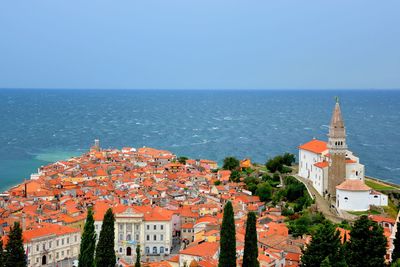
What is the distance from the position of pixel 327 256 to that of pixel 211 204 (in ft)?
81.3

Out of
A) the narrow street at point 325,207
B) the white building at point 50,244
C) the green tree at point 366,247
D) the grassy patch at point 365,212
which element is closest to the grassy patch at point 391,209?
the grassy patch at point 365,212

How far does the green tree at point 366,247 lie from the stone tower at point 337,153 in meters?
21.3

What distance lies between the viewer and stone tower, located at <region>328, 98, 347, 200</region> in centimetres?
4697

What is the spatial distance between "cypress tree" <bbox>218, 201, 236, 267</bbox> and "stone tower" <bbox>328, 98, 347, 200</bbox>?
831 inches

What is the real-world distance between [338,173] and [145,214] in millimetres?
17802

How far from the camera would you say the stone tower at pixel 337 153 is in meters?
47.0

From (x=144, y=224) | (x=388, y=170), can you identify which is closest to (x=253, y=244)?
(x=144, y=224)

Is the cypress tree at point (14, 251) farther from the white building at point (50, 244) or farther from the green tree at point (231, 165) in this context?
the green tree at point (231, 165)

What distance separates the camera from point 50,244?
38.4m

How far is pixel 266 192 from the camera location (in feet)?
170

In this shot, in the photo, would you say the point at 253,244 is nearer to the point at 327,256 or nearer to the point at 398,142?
the point at 327,256

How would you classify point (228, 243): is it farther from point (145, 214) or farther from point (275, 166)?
point (275, 166)

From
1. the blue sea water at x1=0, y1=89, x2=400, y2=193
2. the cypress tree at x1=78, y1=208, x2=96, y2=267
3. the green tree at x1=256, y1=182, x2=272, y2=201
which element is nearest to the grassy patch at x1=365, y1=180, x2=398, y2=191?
the green tree at x1=256, y1=182, x2=272, y2=201

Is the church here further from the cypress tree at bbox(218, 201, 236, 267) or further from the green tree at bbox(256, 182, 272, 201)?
the cypress tree at bbox(218, 201, 236, 267)
